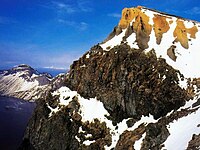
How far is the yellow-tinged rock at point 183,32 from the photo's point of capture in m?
115

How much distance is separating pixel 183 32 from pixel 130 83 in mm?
32510

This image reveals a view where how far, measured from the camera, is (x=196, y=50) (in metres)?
114

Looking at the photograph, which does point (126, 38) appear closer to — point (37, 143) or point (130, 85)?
point (130, 85)

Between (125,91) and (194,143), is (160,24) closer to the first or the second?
(125,91)

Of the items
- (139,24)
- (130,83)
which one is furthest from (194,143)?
(139,24)

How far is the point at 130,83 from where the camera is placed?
330 ft

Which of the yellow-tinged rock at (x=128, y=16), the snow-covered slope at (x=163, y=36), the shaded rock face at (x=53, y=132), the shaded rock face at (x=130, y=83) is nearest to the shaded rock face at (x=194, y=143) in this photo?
the shaded rock face at (x=130, y=83)

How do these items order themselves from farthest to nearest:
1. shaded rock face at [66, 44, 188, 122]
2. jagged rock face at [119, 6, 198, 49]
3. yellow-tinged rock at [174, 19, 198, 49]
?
yellow-tinged rock at [174, 19, 198, 49]
jagged rock face at [119, 6, 198, 49]
shaded rock face at [66, 44, 188, 122]

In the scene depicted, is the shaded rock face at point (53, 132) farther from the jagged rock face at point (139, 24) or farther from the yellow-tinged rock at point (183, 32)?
the yellow-tinged rock at point (183, 32)

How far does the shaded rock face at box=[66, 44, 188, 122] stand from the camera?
96.6 meters

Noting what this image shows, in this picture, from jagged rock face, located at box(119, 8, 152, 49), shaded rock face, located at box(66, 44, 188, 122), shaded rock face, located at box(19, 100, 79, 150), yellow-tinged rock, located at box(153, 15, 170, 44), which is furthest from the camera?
yellow-tinged rock, located at box(153, 15, 170, 44)

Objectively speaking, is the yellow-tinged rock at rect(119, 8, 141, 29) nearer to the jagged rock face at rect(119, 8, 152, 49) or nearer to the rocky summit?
the jagged rock face at rect(119, 8, 152, 49)

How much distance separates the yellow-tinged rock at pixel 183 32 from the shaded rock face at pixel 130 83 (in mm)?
15879

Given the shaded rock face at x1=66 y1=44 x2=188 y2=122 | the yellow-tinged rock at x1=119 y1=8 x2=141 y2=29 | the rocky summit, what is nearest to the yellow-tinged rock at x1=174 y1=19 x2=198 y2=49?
the rocky summit
